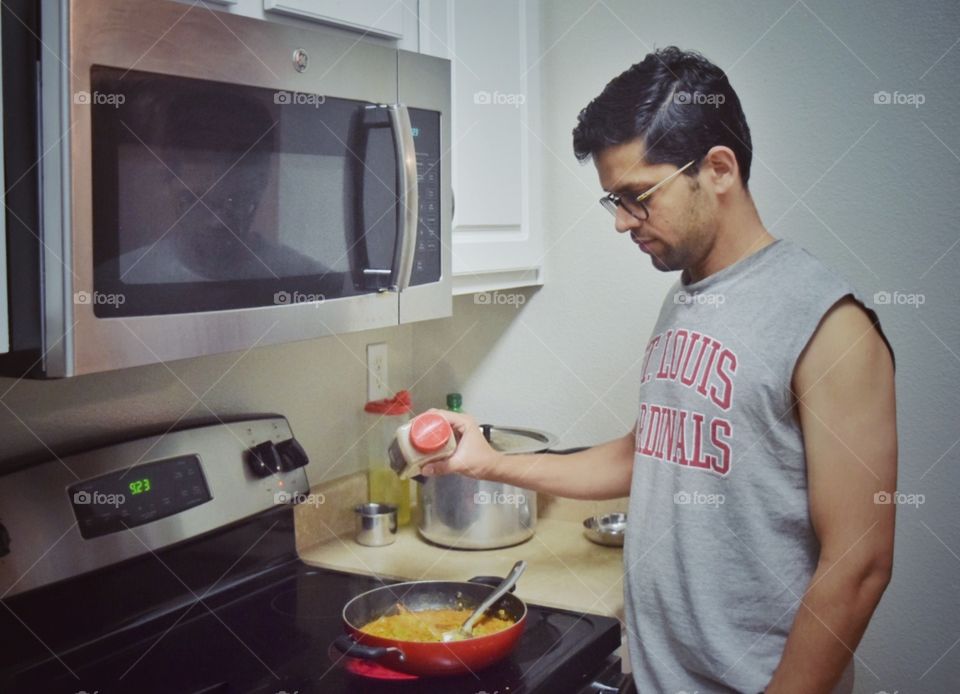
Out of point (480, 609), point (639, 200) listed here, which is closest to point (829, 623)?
point (480, 609)

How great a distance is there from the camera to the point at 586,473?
1599 millimetres

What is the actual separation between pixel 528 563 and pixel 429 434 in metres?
0.57

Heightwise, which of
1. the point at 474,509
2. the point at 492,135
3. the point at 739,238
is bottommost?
the point at 474,509

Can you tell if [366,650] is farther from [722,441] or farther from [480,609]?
[722,441]

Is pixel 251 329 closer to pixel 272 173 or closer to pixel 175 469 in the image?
pixel 272 173

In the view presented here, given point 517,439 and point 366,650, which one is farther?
point 517,439

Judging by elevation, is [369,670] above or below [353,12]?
below

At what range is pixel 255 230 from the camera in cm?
118

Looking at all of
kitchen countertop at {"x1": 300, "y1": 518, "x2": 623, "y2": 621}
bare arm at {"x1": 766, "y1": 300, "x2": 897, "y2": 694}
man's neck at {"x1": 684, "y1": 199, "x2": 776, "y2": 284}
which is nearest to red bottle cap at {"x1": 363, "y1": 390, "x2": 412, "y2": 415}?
kitchen countertop at {"x1": 300, "y1": 518, "x2": 623, "y2": 621}

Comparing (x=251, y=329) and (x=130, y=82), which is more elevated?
(x=130, y=82)

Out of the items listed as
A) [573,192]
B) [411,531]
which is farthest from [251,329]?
[573,192]

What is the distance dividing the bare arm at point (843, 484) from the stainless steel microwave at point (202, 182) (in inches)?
23.0

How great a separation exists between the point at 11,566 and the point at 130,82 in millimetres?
630

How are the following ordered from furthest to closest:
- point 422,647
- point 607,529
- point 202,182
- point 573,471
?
point 607,529 < point 573,471 < point 422,647 < point 202,182
